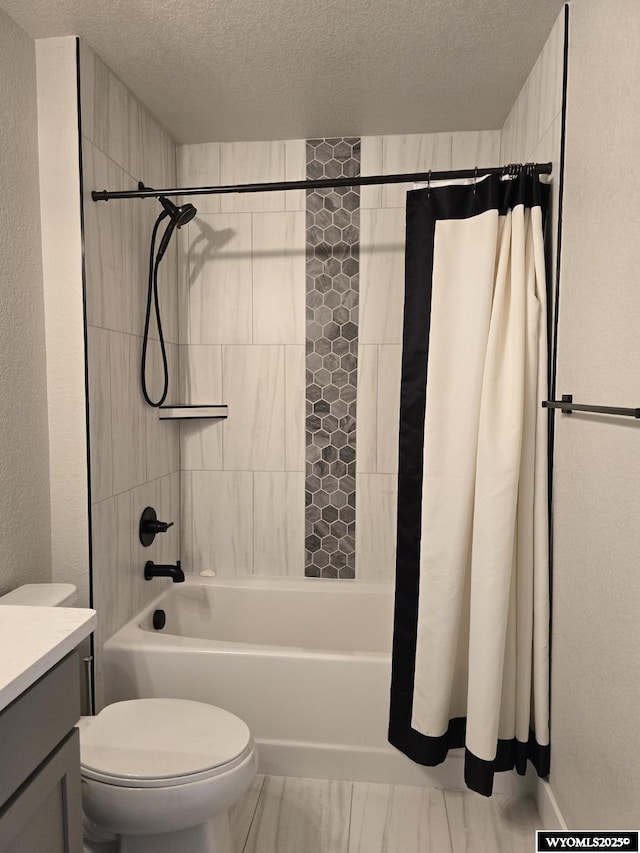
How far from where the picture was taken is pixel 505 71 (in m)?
2.05

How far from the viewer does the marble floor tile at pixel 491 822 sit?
1.80m

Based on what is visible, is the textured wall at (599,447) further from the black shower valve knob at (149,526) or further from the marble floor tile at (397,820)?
the black shower valve knob at (149,526)

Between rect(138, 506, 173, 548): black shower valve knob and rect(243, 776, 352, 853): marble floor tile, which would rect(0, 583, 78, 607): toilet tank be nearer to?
rect(138, 506, 173, 548): black shower valve knob

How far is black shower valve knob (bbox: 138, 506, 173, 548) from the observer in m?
2.37

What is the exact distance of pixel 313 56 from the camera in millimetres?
1969

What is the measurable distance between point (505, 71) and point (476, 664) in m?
1.97

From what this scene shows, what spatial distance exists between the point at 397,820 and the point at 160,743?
87 centimetres

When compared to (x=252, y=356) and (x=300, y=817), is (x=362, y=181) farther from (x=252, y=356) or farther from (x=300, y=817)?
(x=300, y=817)

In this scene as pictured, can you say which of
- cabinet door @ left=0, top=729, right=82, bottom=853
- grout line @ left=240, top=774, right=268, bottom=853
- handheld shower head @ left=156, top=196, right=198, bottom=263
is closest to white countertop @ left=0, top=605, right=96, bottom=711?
cabinet door @ left=0, top=729, right=82, bottom=853

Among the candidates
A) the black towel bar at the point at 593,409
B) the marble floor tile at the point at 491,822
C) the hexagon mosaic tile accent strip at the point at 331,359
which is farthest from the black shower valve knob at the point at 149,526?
the black towel bar at the point at 593,409

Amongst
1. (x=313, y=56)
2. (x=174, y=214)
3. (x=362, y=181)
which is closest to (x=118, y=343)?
(x=174, y=214)

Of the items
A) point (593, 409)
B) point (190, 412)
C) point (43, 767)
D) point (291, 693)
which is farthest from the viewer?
point (190, 412)

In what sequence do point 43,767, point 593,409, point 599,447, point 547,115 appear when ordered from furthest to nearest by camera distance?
point 547,115 → point 599,447 → point 593,409 → point 43,767

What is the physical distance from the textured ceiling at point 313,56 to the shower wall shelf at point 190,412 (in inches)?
47.3
